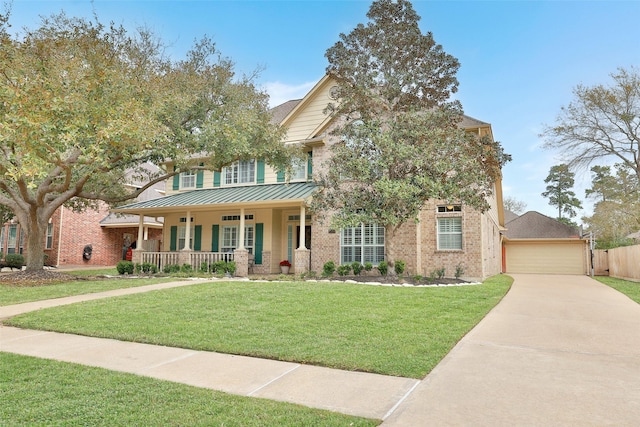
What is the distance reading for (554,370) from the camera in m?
4.73

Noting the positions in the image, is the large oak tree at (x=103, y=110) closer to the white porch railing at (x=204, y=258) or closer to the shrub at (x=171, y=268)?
the shrub at (x=171, y=268)

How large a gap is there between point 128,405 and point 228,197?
47.9ft

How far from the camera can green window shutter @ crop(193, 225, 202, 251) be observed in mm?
19891

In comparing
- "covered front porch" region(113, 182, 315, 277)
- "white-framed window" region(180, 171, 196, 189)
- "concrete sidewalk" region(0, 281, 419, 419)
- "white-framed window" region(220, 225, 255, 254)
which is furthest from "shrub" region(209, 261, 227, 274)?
"concrete sidewalk" region(0, 281, 419, 419)

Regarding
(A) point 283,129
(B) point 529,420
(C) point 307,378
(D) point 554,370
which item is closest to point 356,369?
(C) point 307,378

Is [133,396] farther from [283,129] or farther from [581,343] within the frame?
[283,129]

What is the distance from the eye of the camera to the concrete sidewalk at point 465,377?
3.51 metres

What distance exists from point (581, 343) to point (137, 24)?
1553 cm

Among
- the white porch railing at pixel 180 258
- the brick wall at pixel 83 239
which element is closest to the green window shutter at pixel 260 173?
the white porch railing at pixel 180 258

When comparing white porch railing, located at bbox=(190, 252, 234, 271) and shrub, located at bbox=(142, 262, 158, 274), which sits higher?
white porch railing, located at bbox=(190, 252, 234, 271)

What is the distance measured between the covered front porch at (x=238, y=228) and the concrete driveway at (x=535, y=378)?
Answer: 988 cm

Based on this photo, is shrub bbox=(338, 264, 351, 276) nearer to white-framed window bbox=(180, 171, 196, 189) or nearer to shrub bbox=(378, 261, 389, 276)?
shrub bbox=(378, 261, 389, 276)

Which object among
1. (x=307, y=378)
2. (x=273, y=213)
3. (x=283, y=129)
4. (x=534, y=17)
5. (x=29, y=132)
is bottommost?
(x=307, y=378)

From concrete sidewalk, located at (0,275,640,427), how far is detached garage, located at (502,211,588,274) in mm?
22356
